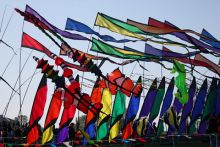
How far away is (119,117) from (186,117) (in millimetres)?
5846

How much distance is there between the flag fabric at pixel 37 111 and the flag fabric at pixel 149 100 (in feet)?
28.5

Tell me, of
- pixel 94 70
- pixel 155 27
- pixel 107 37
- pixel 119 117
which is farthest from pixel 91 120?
pixel 94 70

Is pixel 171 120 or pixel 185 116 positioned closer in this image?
pixel 171 120

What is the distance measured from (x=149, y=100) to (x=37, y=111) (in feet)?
33.5

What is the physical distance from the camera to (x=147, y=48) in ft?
96.4

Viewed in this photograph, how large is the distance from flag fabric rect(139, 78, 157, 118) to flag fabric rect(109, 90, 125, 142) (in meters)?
2.82

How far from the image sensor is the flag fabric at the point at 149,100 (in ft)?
101

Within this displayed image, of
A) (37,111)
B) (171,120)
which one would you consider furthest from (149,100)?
(37,111)

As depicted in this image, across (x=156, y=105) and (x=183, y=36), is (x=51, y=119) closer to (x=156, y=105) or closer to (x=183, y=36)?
(x=183, y=36)

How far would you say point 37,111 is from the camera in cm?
2345

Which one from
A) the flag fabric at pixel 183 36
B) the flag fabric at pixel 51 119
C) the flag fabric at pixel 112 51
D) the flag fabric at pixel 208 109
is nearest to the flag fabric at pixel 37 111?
the flag fabric at pixel 51 119

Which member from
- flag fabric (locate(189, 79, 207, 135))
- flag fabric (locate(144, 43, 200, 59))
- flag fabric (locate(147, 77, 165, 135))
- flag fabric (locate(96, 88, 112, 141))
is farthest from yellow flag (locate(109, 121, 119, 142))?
flag fabric (locate(189, 79, 207, 135))

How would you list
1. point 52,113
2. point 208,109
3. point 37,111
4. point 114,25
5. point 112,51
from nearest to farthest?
point 37,111
point 52,113
point 114,25
point 112,51
point 208,109

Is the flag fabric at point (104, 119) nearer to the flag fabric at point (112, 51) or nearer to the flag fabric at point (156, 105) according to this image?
the flag fabric at point (112, 51)
